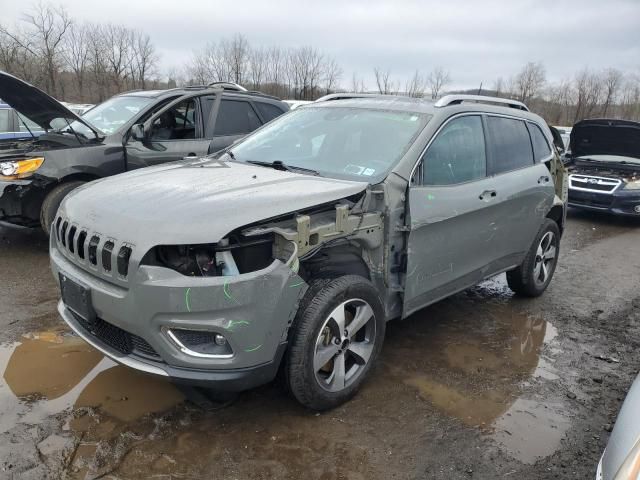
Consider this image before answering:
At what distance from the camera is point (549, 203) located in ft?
16.4

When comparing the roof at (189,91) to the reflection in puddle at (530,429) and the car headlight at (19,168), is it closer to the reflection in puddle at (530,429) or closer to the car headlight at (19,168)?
the car headlight at (19,168)

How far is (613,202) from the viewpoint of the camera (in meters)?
9.41

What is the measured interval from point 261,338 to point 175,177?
1.28 m

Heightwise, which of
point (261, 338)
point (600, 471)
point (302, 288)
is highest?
point (302, 288)

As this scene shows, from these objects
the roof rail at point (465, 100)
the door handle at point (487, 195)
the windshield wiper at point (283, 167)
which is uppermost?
the roof rail at point (465, 100)

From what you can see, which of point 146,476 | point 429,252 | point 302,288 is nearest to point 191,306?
point 302,288

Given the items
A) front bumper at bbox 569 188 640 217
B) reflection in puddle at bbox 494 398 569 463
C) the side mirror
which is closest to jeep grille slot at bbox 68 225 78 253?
reflection in puddle at bbox 494 398 569 463

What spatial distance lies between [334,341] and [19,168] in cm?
442

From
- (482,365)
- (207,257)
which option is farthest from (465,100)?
(207,257)

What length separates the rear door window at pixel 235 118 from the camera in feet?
22.4

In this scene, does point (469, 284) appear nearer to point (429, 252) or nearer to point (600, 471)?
point (429, 252)

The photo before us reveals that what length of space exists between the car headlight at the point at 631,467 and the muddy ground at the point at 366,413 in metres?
0.94

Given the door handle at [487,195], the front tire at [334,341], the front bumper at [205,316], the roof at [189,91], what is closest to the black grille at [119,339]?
→ the front bumper at [205,316]

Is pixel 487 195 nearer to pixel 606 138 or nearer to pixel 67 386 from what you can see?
pixel 67 386
